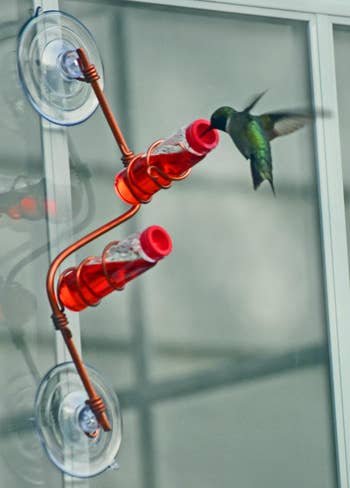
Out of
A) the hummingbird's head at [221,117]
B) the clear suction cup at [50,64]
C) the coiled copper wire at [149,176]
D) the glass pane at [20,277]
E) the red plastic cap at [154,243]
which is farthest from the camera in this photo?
the hummingbird's head at [221,117]

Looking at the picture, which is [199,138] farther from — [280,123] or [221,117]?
[280,123]

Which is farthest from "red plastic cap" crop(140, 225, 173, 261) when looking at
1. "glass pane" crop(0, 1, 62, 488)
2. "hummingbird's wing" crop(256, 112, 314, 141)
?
"hummingbird's wing" crop(256, 112, 314, 141)

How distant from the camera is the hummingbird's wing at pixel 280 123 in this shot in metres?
4.29

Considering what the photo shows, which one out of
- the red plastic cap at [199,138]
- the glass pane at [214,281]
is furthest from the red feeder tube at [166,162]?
the glass pane at [214,281]

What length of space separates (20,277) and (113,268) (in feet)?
2.12

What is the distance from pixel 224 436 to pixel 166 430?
0.17 meters

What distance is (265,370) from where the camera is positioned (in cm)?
448

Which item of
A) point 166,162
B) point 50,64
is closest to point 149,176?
point 166,162

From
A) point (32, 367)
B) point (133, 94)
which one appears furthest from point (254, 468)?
point (133, 94)

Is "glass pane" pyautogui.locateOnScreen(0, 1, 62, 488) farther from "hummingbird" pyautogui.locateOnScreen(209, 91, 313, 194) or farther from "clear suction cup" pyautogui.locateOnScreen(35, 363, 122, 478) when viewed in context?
"hummingbird" pyautogui.locateOnScreen(209, 91, 313, 194)

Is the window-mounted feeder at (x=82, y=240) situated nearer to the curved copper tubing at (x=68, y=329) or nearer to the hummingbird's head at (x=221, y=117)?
the curved copper tubing at (x=68, y=329)

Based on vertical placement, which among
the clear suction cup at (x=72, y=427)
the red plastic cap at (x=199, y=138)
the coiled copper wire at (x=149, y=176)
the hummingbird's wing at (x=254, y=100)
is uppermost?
the hummingbird's wing at (x=254, y=100)

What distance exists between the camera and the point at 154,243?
3443 millimetres

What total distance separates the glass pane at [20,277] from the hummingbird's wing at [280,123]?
58 centimetres
